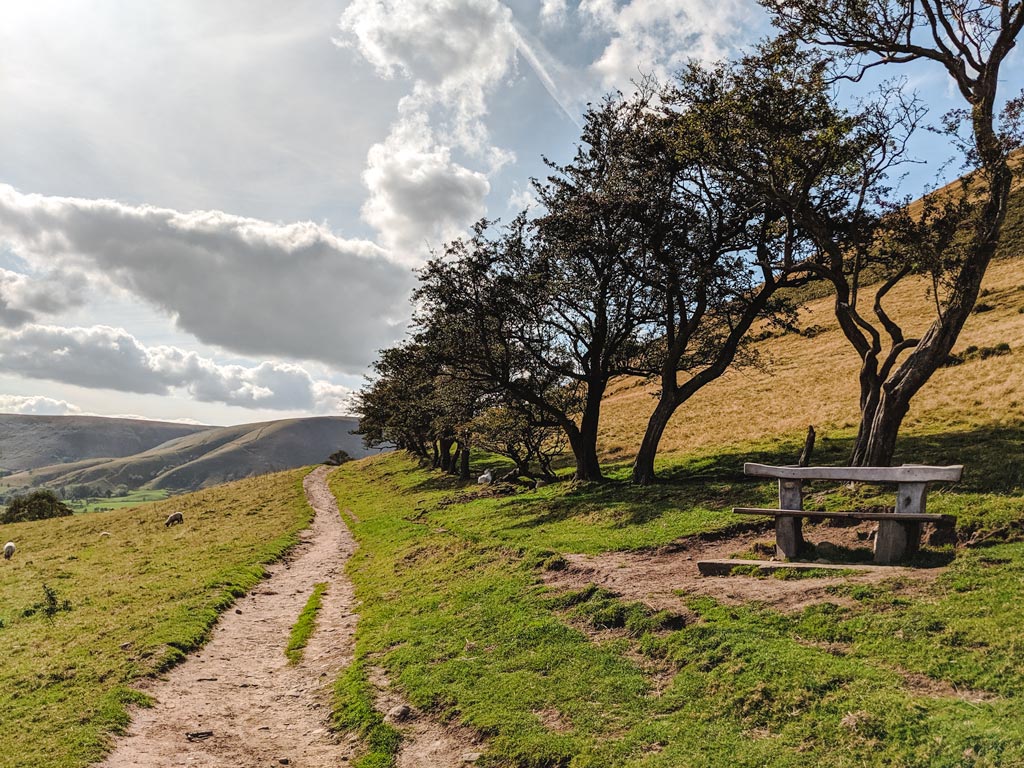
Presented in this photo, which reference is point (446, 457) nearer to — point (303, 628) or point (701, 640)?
point (303, 628)

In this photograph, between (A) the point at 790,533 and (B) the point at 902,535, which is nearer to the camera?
(B) the point at 902,535

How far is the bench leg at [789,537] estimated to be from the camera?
1432 cm

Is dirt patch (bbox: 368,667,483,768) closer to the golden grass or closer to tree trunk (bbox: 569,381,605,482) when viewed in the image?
tree trunk (bbox: 569,381,605,482)

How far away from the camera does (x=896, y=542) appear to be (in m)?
12.7

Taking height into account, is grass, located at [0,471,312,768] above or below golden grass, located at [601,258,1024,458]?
below

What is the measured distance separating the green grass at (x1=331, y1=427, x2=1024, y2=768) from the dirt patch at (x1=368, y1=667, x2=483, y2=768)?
26 cm

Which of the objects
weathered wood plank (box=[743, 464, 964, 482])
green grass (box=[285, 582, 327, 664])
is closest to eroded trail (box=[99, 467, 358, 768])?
green grass (box=[285, 582, 327, 664])

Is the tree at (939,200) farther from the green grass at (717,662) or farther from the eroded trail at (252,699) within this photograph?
the eroded trail at (252,699)

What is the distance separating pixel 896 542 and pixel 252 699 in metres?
13.8

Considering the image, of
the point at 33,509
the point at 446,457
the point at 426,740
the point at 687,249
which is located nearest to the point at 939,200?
the point at 687,249

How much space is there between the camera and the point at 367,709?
11594 mm

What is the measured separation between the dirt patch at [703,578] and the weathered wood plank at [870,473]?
1.71 m

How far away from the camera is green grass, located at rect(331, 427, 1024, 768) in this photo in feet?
24.9

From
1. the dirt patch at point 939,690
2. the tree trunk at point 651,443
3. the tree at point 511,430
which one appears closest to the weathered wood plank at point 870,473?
the dirt patch at point 939,690
